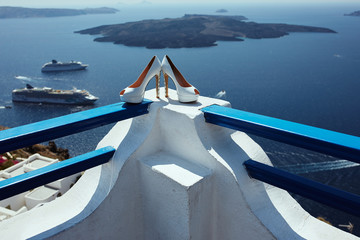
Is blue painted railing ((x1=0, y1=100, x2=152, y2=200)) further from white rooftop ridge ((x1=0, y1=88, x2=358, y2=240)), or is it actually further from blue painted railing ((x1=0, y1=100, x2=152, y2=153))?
white rooftop ridge ((x1=0, y1=88, x2=358, y2=240))

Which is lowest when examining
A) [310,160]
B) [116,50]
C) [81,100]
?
[310,160]

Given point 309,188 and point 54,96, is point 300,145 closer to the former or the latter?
point 309,188

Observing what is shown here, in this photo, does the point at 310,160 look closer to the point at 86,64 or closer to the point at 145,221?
the point at 145,221

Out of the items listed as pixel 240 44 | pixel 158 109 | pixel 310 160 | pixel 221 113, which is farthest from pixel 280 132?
pixel 240 44

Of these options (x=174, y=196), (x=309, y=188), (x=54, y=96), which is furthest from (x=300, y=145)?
(x=54, y=96)

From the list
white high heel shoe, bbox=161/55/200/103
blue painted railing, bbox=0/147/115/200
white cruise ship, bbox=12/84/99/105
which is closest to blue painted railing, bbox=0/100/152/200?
blue painted railing, bbox=0/147/115/200
